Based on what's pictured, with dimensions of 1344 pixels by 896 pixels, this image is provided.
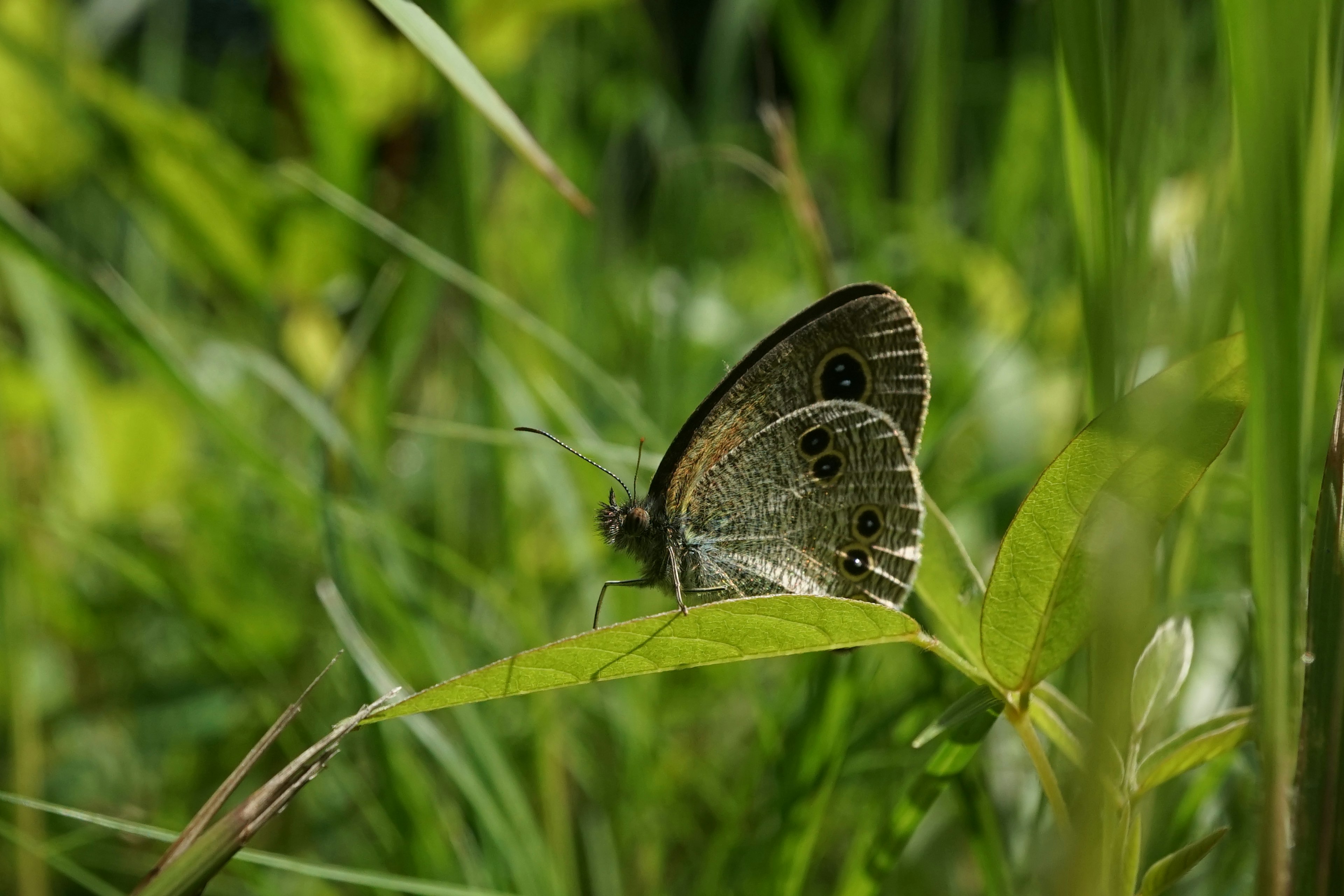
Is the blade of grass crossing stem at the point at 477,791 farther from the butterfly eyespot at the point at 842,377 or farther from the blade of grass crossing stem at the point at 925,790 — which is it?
the butterfly eyespot at the point at 842,377

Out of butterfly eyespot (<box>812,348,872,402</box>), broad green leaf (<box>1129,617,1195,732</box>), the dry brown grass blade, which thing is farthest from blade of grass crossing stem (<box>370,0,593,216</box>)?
broad green leaf (<box>1129,617,1195,732</box>)

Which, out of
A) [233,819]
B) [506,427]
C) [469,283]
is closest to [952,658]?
[233,819]

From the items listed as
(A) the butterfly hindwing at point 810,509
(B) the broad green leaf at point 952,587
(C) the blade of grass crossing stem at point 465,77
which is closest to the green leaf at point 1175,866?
(B) the broad green leaf at point 952,587

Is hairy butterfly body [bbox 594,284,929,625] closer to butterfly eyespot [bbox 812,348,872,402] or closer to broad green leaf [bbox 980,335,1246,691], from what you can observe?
butterfly eyespot [bbox 812,348,872,402]

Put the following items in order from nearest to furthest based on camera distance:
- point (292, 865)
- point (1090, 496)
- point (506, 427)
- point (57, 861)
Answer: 1. point (1090, 496)
2. point (292, 865)
3. point (57, 861)
4. point (506, 427)

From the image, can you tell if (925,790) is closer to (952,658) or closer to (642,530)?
(952,658)

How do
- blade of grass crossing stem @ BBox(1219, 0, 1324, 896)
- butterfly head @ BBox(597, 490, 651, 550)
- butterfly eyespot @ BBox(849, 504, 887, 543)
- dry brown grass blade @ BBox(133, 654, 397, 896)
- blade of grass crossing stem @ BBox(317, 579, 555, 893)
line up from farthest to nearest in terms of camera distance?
butterfly head @ BBox(597, 490, 651, 550) < butterfly eyespot @ BBox(849, 504, 887, 543) < blade of grass crossing stem @ BBox(317, 579, 555, 893) < dry brown grass blade @ BBox(133, 654, 397, 896) < blade of grass crossing stem @ BBox(1219, 0, 1324, 896)

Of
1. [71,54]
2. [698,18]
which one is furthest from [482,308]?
[698,18]
